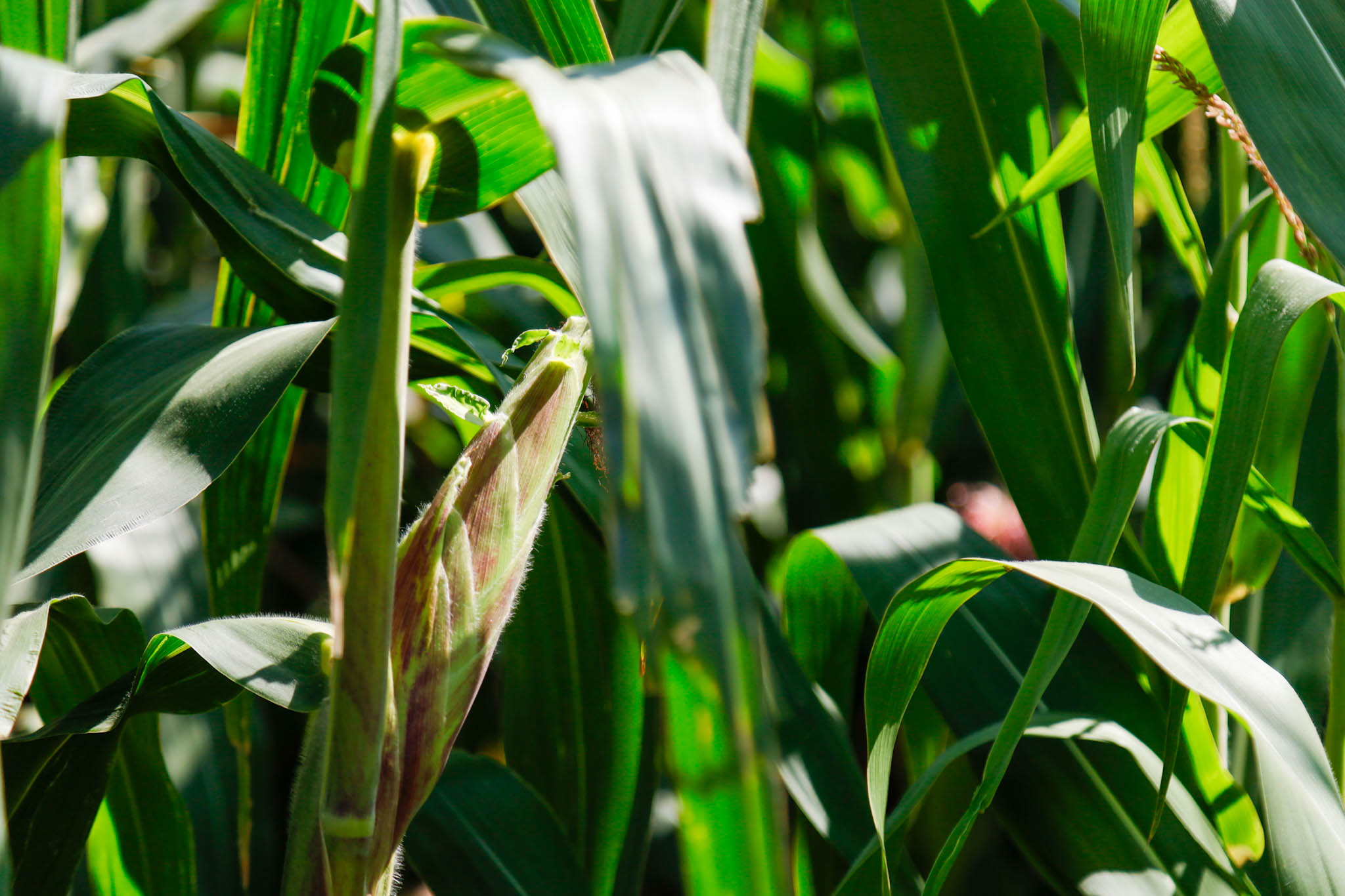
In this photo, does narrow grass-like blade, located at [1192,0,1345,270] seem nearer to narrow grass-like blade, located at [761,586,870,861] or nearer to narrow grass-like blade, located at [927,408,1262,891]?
narrow grass-like blade, located at [927,408,1262,891]

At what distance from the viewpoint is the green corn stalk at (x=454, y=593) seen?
28 centimetres

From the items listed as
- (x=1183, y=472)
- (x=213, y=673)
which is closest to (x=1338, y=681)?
(x=1183, y=472)

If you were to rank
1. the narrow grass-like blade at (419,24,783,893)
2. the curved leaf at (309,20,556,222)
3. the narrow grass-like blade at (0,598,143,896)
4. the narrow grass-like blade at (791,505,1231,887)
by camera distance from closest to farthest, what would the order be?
the narrow grass-like blade at (419,24,783,893) → the curved leaf at (309,20,556,222) → the narrow grass-like blade at (0,598,143,896) → the narrow grass-like blade at (791,505,1231,887)

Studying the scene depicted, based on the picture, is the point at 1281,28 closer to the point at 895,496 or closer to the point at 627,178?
the point at 627,178

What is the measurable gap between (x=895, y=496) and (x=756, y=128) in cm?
34

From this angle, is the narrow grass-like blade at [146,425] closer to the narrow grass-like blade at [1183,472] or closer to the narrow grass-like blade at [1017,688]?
the narrow grass-like blade at [1017,688]

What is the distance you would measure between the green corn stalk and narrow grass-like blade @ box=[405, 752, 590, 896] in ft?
0.65

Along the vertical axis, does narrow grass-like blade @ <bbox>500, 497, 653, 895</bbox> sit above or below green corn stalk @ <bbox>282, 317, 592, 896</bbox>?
below

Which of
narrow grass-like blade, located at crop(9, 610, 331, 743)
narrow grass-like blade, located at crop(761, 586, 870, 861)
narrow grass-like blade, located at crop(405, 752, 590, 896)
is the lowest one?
narrow grass-like blade, located at crop(405, 752, 590, 896)

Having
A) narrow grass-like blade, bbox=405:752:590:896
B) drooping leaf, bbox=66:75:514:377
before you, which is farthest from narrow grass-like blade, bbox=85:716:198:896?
drooping leaf, bbox=66:75:514:377

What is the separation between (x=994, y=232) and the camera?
0.51 meters

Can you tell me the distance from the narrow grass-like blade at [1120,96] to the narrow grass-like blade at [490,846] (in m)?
0.38

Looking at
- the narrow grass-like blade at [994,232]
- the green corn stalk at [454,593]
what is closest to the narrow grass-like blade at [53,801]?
the green corn stalk at [454,593]

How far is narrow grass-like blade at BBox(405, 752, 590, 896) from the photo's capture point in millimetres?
492
